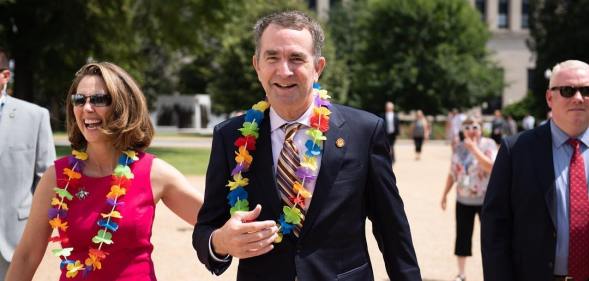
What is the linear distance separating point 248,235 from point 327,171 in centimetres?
53

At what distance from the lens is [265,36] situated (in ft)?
10.3

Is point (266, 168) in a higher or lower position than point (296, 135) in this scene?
lower

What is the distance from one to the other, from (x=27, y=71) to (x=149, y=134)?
26607mm

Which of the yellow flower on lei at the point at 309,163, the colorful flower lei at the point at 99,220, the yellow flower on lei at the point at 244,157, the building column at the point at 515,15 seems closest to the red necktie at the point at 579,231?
the yellow flower on lei at the point at 309,163

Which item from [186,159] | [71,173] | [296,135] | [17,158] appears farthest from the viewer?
[186,159]

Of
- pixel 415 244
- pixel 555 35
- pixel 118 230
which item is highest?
pixel 555 35

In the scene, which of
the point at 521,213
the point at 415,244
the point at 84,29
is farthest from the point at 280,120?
the point at 84,29

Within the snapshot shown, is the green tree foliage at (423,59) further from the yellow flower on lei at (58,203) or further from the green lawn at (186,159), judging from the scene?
the yellow flower on lei at (58,203)

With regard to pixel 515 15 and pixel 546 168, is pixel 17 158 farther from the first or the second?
pixel 515 15

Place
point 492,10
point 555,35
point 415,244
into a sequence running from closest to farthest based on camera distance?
point 415,244 < point 555,35 < point 492,10

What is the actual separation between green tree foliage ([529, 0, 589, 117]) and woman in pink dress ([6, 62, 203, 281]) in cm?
4684

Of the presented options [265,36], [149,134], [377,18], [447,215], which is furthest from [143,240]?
[377,18]

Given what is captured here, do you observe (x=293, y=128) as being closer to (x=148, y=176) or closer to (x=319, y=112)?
(x=319, y=112)

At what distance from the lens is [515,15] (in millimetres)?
82562
